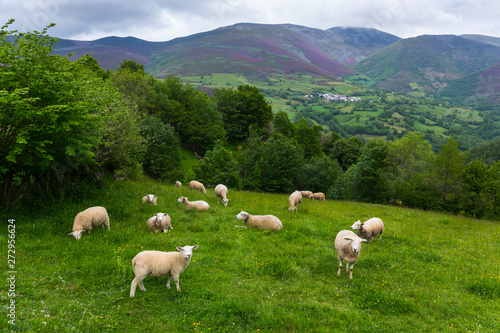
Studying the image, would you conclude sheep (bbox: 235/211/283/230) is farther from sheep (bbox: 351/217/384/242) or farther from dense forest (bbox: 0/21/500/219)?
dense forest (bbox: 0/21/500/219)

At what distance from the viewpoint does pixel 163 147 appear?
4159 centimetres

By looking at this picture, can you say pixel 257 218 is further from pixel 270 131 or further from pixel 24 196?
pixel 270 131

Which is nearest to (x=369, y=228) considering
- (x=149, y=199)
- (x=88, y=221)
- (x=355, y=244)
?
(x=355, y=244)

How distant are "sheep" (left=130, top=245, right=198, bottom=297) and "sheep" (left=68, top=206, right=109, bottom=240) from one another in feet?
14.2

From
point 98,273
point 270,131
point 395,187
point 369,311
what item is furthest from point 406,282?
point 270,131

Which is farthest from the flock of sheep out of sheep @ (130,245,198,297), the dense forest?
the dense forest

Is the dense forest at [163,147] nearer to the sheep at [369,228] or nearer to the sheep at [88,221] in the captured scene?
the sheep at [88,221]

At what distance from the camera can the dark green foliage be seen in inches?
1601

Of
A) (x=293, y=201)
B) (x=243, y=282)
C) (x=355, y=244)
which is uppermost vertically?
(x=355, y=244)

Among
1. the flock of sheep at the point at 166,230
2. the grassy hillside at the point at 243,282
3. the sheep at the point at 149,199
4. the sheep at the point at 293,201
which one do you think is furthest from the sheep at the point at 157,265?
the sheep at the point at 293,201

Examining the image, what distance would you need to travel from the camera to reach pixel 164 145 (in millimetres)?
41625

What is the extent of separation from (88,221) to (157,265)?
5330mm

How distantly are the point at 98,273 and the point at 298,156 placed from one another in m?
50.0

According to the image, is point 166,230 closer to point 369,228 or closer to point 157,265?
point 157,265
